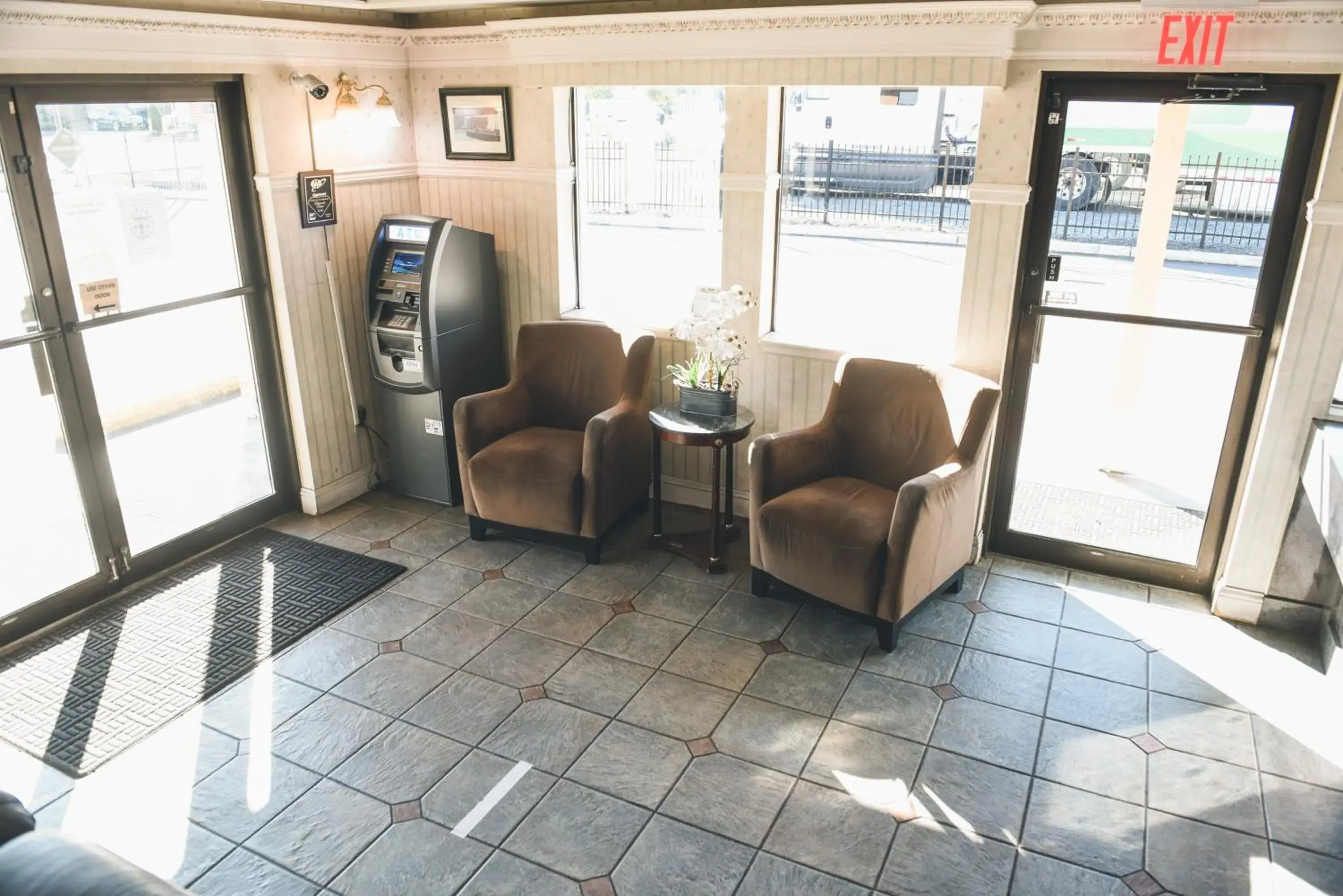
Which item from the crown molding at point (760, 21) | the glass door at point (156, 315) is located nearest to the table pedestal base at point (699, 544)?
the glass door at point (156, 315)

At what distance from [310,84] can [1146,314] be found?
379 centimetres

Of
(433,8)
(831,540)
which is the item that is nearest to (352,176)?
(433,8)

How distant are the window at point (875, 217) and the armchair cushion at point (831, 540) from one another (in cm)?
81

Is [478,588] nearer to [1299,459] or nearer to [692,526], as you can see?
[692,526]

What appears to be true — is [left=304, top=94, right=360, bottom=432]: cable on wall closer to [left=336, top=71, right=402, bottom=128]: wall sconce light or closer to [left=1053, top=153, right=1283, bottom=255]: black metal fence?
[left=336, top=71, right=402, bottom=128]: wall sconce light

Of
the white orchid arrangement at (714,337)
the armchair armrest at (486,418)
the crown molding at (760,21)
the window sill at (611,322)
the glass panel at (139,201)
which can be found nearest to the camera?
the crown molding at (760,21)

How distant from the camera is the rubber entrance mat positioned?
3.16 m

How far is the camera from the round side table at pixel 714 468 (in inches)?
159

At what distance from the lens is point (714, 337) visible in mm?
4180

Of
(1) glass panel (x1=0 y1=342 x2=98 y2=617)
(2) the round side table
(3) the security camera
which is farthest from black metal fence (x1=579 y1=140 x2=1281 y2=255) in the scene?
(1) glass panel (x1=0 y1=342 x2=98 y2=617)

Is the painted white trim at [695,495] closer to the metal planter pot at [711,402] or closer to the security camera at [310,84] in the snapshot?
the metal planter pot at [711,402]

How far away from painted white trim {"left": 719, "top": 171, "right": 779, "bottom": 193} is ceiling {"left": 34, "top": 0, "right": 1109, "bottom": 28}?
27.1 inches

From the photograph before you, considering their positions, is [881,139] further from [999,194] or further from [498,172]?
[498,172]

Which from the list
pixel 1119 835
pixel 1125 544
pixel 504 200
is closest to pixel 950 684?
pixel 1119 835
